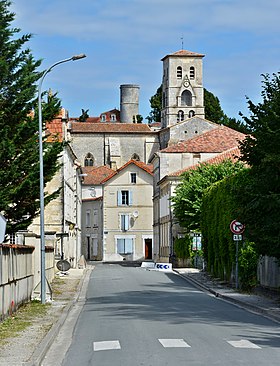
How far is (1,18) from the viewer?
1258 inches

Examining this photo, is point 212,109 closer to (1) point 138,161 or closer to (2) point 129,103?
(2) point 129,103

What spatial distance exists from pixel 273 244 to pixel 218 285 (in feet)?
48.6

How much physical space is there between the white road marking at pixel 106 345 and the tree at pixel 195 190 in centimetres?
4414

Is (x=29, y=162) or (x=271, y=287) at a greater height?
(x=29, y=162)

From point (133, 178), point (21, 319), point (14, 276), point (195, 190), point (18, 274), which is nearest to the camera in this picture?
point (21, 319)

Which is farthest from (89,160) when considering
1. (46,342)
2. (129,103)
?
(46,342)

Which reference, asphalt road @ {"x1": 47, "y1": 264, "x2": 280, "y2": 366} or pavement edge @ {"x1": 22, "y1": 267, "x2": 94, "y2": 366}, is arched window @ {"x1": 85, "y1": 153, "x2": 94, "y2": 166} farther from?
pavement edge @ {"x1": 22, "y1": 267, "x2": 94, "y2": 366}

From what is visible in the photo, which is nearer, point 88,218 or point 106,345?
point 106,345

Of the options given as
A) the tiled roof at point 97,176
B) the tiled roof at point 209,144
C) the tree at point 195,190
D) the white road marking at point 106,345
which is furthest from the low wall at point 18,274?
the tiled roof at point 97,176

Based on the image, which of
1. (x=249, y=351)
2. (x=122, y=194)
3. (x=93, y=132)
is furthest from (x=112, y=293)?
(x=93, y=132)

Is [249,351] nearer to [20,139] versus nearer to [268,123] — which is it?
[268,123]

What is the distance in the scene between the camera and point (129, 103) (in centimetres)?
16500

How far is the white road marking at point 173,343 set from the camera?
1452 centimetres

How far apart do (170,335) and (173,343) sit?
1.44 metres
